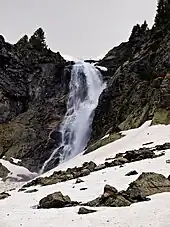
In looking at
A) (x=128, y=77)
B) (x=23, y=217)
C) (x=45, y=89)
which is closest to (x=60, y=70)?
(x=45, y=89)

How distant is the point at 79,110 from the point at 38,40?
3023 cm

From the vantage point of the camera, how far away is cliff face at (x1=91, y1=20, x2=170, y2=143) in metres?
49.2

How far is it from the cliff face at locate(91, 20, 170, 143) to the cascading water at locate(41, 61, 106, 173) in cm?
325

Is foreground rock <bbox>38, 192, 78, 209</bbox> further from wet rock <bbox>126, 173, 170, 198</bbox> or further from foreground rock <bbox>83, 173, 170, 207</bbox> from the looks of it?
wet rock <bbox>126, 173, 170, 198</bbox>

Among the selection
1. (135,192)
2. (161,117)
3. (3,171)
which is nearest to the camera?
(135,192)

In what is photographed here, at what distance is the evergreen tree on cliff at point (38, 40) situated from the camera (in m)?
91.2

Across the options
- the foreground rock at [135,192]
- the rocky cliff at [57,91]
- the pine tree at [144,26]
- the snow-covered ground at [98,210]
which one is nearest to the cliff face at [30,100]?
the rocky cliff at [57,91]

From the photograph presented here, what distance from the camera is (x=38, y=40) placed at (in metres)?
92.8

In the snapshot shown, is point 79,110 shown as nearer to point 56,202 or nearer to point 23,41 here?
point 23,41

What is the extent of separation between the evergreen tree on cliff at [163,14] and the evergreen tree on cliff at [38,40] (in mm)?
30244

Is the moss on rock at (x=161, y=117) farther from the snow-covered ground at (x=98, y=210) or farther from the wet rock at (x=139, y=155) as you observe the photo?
the snow-covered ground at (x=98, y=210)

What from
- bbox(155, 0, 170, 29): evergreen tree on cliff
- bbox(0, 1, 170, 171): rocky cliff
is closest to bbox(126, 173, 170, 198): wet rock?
bbox(0, 1, 170, 171): rocky cliff

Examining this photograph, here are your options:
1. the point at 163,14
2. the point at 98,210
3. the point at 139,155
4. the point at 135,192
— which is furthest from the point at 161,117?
the point at 163,14

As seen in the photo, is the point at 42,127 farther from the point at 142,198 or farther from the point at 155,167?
the point at 142,198
